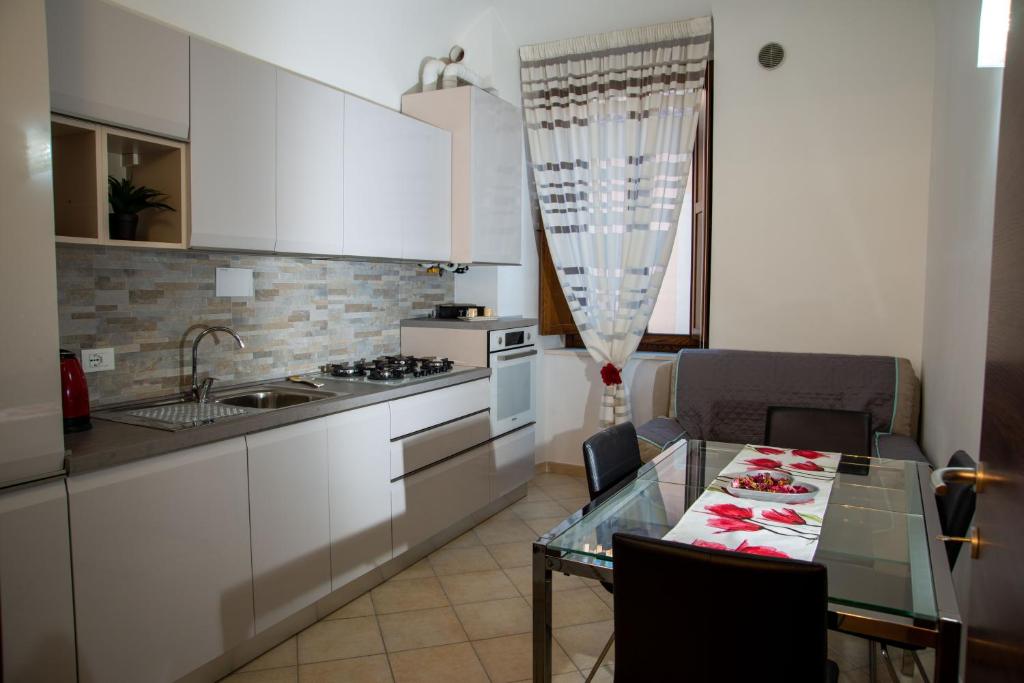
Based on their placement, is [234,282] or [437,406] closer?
[234,282]

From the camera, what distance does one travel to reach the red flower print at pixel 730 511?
183cm

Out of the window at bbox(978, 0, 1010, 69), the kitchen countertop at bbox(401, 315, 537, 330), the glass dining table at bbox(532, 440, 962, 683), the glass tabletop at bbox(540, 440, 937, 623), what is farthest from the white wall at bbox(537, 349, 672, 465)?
the window at bbox(978, 0, 1010, 69)

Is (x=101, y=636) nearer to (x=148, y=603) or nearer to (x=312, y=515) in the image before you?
(x=148, y=603)

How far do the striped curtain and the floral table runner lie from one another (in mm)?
2163

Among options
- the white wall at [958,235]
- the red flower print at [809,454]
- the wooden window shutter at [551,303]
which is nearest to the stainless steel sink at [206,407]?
the red flower print at [809,454]

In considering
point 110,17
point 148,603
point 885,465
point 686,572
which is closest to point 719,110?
point 885,465

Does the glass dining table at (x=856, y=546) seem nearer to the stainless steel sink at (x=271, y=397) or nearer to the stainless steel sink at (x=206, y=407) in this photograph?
the stainless steel sink at (x=206, y=407)

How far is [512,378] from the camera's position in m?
4.07

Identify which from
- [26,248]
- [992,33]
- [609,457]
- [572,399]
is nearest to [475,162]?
[572,399]

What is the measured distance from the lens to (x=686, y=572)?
1.29 meters

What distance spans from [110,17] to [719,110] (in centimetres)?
310

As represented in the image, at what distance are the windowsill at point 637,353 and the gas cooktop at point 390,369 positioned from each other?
1.25 m

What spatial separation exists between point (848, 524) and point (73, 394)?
2.26 meters

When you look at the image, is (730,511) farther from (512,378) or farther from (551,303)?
(551,303)
